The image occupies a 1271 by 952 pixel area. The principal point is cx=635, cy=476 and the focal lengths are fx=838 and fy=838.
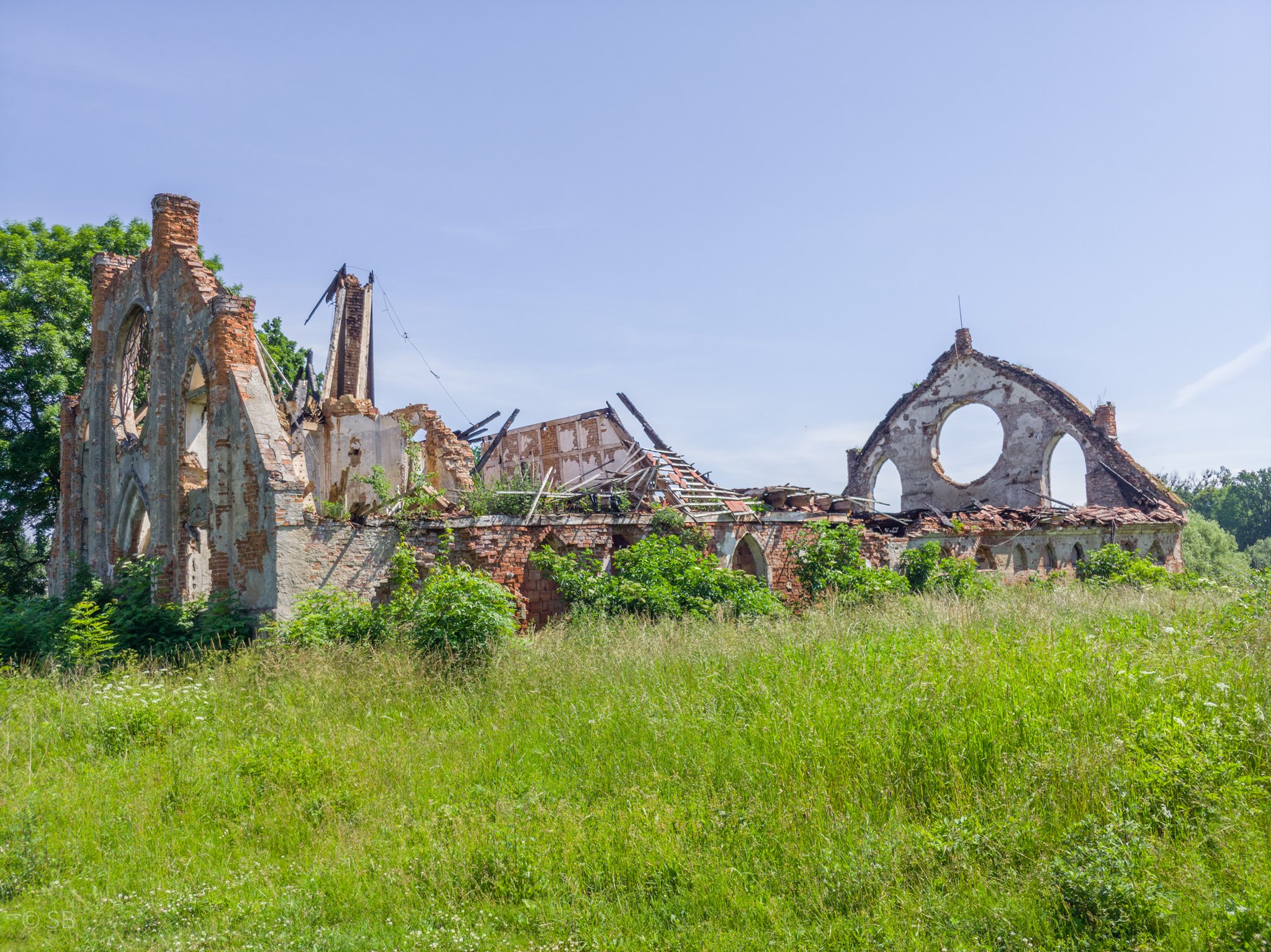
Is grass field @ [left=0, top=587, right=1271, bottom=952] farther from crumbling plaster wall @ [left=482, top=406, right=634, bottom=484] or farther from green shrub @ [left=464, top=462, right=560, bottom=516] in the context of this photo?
crumbling plaster wall @ [left=482, top=406, right=634, bottom=484]

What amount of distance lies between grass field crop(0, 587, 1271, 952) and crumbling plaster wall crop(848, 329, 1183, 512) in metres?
18.1

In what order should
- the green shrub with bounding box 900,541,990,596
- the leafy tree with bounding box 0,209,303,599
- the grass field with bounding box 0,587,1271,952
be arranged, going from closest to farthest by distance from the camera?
the grass field with bounding box 0,587,1271,952, the green shrub with bounding box 900,541,990,596, the leafy tree with bounding box 0,209,303,599

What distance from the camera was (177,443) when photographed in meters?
14.0

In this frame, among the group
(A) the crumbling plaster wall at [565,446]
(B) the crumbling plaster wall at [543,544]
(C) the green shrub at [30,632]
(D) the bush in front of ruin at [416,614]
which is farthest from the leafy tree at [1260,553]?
(C) the green shrub at [30,632]

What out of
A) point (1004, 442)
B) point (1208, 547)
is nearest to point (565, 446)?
point (1004, 442)

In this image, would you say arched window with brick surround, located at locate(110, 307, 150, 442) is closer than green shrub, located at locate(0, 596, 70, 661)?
No

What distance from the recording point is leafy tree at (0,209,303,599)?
19.6 m

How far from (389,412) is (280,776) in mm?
15237

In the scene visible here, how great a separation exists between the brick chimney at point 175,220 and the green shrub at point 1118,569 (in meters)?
16.4

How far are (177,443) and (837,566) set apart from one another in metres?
11.5

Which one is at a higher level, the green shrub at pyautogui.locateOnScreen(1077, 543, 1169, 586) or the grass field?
the green shrub at pyautogui.locateOnScreen(1077, 543, 1169, 586)

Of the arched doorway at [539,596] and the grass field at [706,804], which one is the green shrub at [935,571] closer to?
the arched doorway at [539,596]

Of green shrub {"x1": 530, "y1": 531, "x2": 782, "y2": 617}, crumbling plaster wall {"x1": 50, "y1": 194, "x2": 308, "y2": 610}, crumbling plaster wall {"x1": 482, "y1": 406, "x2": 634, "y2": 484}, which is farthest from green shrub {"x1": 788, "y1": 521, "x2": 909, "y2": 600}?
crumbling plaster wall {"x1": 50, "y1": 194, "x2": 308, "y2": 610}

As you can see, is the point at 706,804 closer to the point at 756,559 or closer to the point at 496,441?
the point at 756,559
